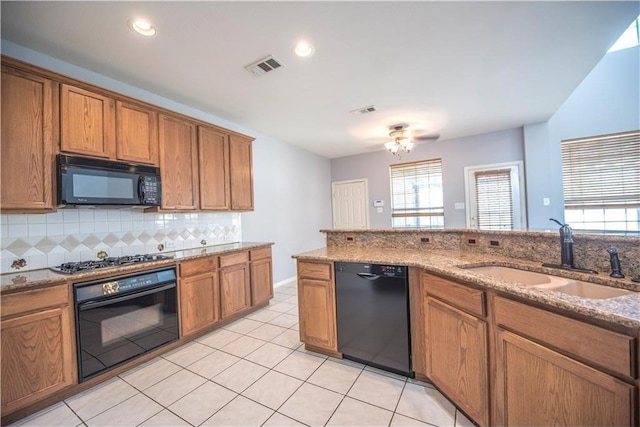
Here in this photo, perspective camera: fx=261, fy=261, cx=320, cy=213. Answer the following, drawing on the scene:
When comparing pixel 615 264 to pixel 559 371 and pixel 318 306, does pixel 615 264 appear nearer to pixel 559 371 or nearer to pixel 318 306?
pixel 559 371

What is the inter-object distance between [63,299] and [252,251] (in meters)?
1.78

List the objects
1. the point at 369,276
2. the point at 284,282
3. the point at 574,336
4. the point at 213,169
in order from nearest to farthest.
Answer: the point at 574,336 < the point at 369,276 < the point at 213,169 < the point at 284,282

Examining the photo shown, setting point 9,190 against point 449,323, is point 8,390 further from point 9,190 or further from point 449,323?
point 449,323

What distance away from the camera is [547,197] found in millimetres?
4246

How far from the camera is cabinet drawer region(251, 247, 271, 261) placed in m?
3.31

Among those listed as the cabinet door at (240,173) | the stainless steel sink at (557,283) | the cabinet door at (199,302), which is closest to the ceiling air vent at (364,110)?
the cabinet door at (240,173)

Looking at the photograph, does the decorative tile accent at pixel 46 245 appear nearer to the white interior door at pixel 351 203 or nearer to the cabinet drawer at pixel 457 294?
the cabinet drawer at pixel 457 294

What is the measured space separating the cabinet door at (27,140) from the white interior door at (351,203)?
16.2ft

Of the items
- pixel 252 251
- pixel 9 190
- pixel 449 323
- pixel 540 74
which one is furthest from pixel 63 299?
pixel 540 74

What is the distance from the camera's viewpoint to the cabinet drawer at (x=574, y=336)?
0.84m

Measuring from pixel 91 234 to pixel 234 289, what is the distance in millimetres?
1444

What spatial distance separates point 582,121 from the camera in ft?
13.3

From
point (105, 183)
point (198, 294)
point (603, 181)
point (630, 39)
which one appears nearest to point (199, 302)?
point (198, 294)

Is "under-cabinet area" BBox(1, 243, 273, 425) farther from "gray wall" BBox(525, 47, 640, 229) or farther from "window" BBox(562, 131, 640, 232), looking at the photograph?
"window" BBox(562, 131, 640, 232)
